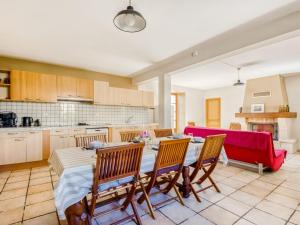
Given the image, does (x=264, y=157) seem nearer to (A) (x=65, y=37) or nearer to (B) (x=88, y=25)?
(B) (x=88, y=25)

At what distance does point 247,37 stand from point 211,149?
188cm

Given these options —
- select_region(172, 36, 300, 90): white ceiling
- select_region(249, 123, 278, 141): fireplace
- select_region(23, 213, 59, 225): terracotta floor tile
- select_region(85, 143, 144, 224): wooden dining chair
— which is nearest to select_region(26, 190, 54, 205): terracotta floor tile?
select_region(23, 213, 59, 225): terracotta floor tile

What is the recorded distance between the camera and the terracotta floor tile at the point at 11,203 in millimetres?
2139

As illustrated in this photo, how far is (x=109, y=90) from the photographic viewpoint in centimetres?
506

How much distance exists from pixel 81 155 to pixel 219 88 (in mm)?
7476

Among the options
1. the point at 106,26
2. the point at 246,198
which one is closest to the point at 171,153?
the point at 246,198

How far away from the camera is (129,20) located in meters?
1.93

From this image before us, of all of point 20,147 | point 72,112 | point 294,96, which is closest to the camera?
point 20,147

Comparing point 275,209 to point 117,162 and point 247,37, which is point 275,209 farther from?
point 247,37

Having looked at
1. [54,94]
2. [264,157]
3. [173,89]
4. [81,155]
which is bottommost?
[264,157]

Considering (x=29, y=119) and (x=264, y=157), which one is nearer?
(x=264, y=157)

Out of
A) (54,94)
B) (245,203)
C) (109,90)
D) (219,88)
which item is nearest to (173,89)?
(219,88)

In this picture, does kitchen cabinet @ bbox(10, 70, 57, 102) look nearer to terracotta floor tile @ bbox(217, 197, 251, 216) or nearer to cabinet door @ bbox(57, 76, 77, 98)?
cabinet door @ bbox(57, 76, 77, 98)

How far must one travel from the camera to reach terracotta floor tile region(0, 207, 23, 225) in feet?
6.12
